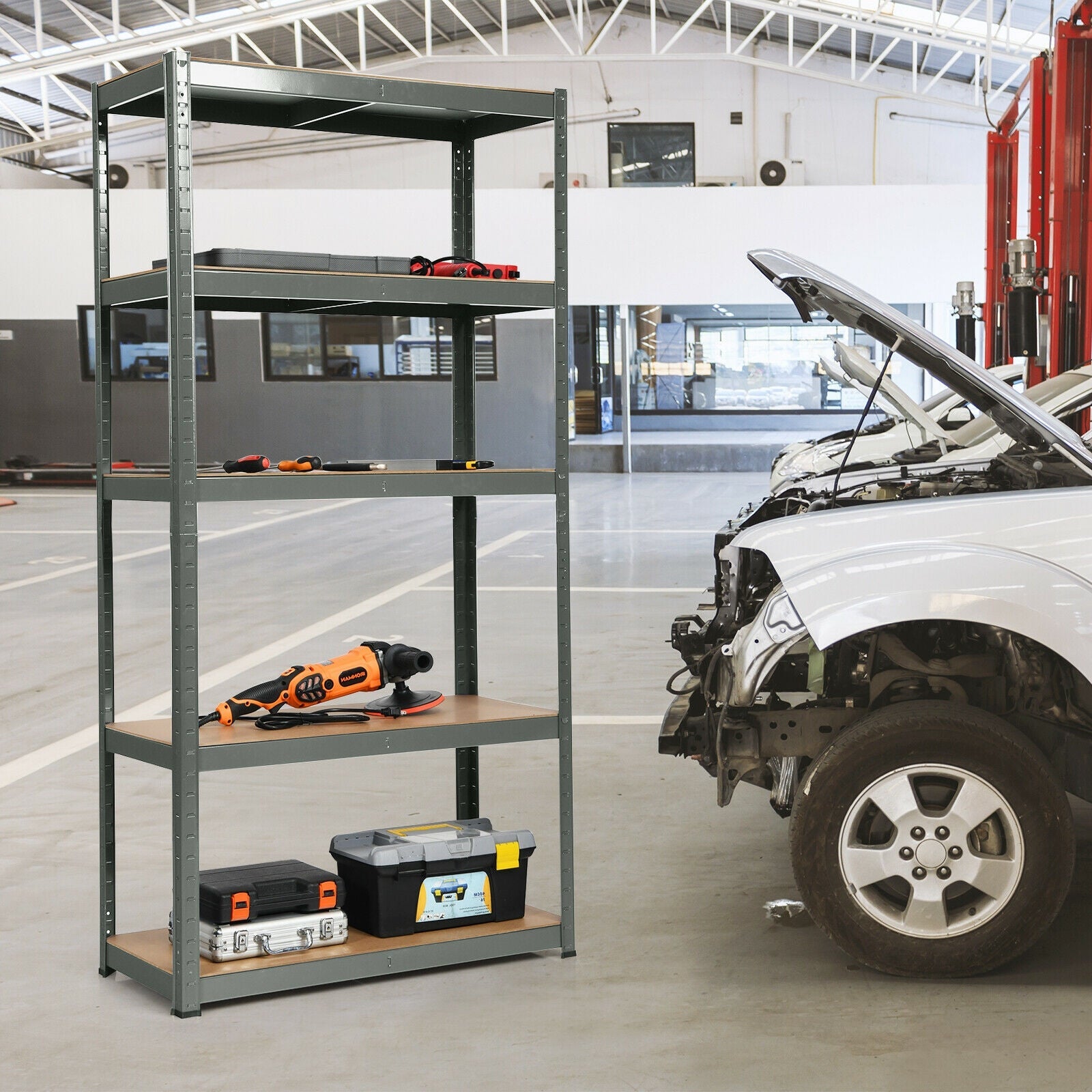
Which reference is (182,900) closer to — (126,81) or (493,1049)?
(493,1049)

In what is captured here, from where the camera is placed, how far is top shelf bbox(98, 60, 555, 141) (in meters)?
3.33

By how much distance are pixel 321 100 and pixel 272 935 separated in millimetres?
2119

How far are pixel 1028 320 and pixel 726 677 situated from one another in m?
6.37

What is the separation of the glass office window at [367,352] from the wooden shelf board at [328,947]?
59.7 feet

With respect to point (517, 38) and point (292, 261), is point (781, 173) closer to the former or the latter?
point (517, 38)

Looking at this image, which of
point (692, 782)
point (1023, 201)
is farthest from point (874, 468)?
point (1023, 201)

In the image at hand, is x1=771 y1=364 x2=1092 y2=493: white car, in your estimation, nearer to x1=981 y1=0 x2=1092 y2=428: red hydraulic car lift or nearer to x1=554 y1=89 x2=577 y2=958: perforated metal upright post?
x1=554 y1=89 x2=577 y2=958: perforated metal upright post

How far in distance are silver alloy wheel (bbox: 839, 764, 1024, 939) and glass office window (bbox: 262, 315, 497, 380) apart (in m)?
18.5

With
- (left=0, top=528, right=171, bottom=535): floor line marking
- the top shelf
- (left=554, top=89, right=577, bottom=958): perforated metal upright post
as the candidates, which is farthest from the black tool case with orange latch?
(left=0, top=528, right=171, bottom=535): floor line marking

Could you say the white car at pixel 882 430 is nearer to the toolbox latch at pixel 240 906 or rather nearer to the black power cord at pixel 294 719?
the black power cord at pixel 294 719

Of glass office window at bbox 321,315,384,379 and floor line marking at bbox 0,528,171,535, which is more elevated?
glass office window at bbox 321,315,384,379

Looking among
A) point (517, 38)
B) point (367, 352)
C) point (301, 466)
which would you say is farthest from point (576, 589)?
point (517, 38)

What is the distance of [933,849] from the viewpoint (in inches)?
132

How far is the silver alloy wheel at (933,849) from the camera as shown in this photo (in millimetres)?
3338
